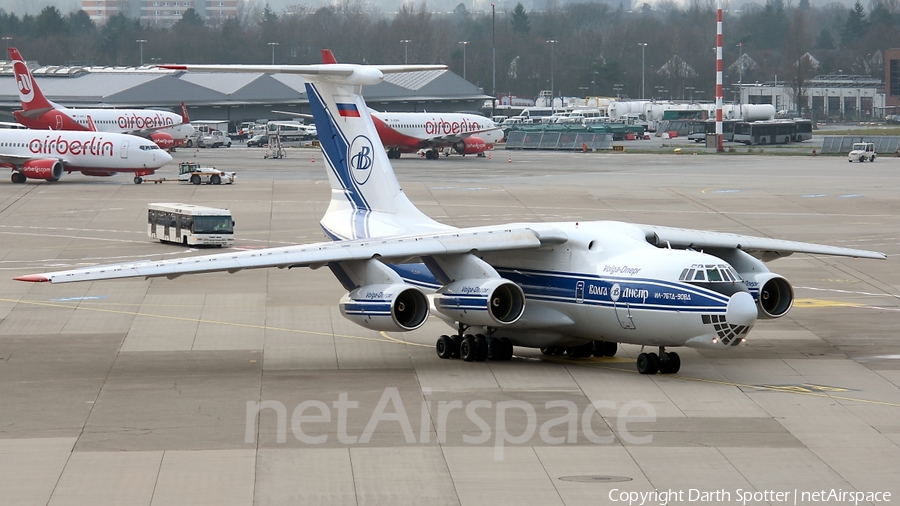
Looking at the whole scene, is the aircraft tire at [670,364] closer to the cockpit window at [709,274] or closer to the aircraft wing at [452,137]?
the cockpit window at [709,274]

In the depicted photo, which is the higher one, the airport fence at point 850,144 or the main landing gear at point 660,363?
the airport fence at point 850,144

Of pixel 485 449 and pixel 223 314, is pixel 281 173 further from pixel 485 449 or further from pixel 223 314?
pixel 485 449

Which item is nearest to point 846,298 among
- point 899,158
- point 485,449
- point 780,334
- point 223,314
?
point 780,334

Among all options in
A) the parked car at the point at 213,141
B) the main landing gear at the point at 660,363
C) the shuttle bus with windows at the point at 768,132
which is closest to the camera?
the main landing gear at the point at 660,363

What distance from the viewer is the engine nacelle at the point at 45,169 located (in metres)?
86.1

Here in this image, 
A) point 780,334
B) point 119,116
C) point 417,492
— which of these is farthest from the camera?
point 119,116

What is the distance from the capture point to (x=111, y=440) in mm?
23125

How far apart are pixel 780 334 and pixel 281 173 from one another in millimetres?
64983

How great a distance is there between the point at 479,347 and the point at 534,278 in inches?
84.7

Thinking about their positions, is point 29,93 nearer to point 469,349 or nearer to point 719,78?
point 719,78

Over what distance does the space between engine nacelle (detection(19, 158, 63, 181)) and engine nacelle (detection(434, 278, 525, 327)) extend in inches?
2457

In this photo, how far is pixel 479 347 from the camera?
30.8 m

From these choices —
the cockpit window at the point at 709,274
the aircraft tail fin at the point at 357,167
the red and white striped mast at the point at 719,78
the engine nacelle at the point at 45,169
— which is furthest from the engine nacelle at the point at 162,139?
the cockpit window at the point at 709,274

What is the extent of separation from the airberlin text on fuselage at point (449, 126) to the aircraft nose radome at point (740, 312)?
87.2 meters
